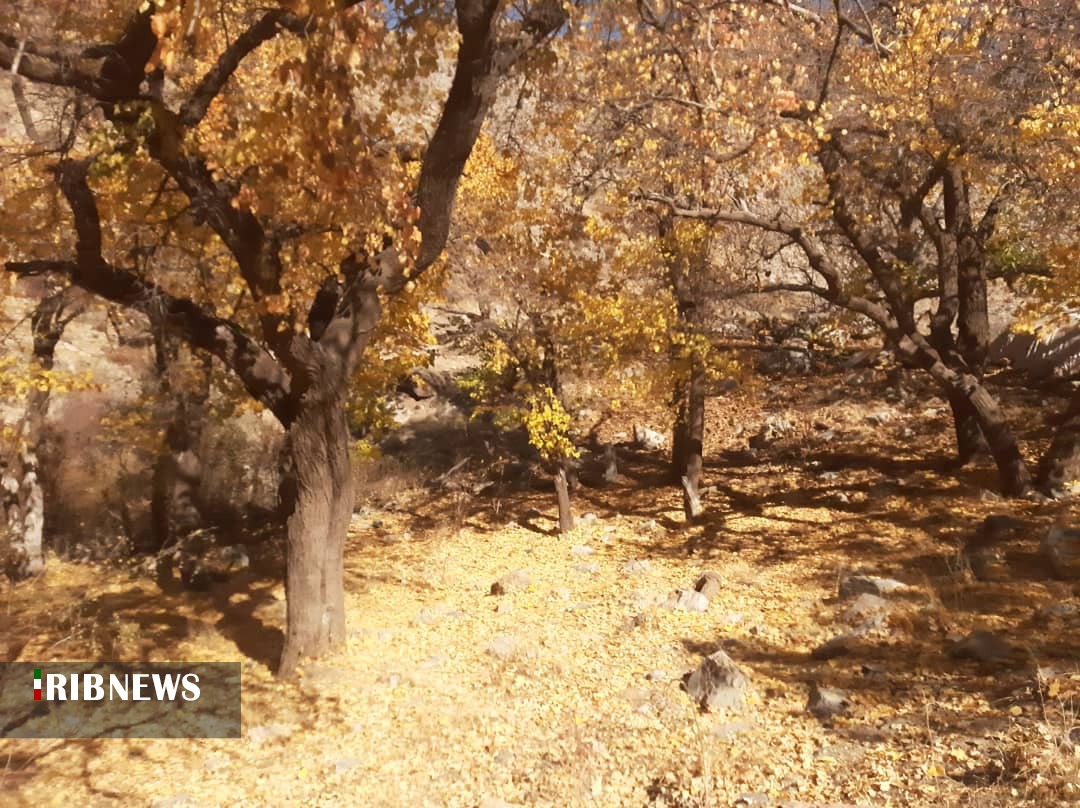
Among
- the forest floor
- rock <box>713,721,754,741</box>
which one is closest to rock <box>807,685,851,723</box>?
the forest floor

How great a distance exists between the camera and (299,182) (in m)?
6.37

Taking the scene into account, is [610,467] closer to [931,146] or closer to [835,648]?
[931,146]

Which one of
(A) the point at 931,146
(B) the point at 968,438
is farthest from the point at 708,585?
(A) the point at 931,146

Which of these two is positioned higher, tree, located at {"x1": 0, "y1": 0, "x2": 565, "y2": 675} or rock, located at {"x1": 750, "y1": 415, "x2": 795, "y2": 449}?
tree, located at {"x1": 0, "y1": 0, "x2": 565, "y2": 675}

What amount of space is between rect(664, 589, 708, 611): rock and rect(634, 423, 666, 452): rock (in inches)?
362

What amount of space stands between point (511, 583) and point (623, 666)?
121 inches

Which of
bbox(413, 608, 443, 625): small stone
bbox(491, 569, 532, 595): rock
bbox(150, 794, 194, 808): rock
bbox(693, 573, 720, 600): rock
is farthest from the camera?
bbox(491, 569, 532, 595): rock

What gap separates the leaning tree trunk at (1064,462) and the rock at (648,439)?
28.3 feet

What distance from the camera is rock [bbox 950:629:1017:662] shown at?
608cm

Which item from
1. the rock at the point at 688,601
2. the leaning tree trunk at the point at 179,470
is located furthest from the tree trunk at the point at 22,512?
the rock at the point at 688,601

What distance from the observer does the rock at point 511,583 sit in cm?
1002

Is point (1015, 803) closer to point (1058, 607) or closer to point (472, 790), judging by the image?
point (472, 790)

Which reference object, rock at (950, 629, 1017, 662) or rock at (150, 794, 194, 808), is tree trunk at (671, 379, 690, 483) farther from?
rock at (150, 794, 194, 808)

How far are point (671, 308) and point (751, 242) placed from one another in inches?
168
